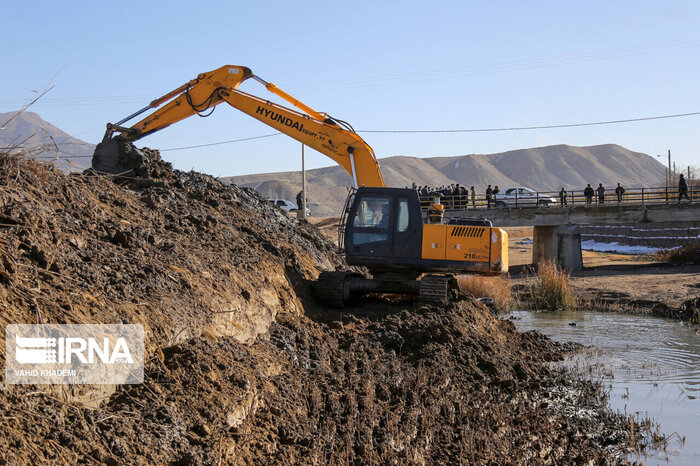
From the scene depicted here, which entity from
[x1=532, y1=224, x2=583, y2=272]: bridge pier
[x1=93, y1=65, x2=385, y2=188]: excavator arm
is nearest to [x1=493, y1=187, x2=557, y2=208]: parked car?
[x1=532, y1=224, x2=583, y2=272]: bridge pier

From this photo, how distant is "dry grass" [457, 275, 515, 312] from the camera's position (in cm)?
2142

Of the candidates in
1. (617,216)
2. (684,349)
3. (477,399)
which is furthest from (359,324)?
(617,216)

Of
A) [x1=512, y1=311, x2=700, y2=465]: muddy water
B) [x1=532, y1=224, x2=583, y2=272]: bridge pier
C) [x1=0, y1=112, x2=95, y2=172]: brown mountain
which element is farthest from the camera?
[x1=532, y1=224, x2=583, y2=272]: bridge pier

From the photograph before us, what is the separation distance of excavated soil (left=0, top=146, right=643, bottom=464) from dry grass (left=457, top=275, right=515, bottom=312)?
814 centimetres

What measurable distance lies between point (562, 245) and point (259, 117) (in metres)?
24.1

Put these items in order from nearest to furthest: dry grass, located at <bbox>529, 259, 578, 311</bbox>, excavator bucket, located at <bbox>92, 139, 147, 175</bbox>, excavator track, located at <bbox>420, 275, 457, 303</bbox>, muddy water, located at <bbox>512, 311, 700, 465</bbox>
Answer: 1. muddy water, located at <bbox>512, 311, 700, 465</bbox>
2. excavator track, located at <bbox>420, 275, 457, 303</bbox>
3. excavator bucket, located at <bbox>92, 139, 147, 175</bbox>
4. dry grass, located at <bbox>529, 259, 578, 311</bbox>

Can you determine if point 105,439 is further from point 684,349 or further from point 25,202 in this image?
point 684,349

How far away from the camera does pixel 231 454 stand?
6031 mm

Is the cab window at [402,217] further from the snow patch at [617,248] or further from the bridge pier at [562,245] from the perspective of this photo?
the snow patch at [617,248]

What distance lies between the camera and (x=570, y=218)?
3581 centimetres

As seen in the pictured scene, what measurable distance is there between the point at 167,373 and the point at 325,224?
46539mm

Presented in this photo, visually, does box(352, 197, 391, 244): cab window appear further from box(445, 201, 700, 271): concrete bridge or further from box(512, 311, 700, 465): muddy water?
box(445, 201, 700, 271): concrete bridge

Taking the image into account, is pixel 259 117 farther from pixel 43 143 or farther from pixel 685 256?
pixel 685 256

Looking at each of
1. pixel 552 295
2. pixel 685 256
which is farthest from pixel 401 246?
pixel 685 256
